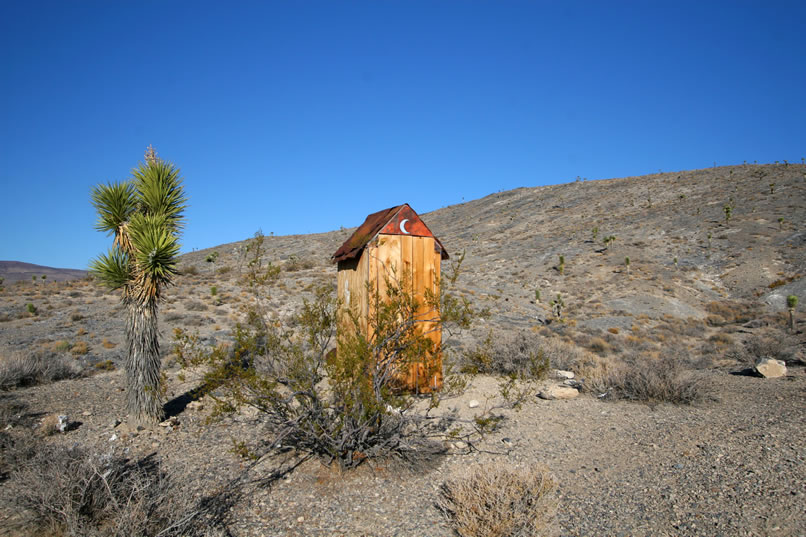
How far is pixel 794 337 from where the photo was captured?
1398 cm

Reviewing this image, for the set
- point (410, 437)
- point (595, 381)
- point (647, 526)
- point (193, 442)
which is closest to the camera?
point (647, 526)

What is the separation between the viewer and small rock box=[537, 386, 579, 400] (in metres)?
8.00

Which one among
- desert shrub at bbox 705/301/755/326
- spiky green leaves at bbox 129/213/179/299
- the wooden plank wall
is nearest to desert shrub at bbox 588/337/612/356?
desert shrub at bbox 705/301/755/326

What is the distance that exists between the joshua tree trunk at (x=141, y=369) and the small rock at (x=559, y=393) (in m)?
6.25

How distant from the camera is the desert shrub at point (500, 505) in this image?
11.9 ft

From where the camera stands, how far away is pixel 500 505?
3719mm

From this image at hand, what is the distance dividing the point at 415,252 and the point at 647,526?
15.9ft

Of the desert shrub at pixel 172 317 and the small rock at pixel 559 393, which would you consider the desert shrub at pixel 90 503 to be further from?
the desert shrub at pixel 172 317

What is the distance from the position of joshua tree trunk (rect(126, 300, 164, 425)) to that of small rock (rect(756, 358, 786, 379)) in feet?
34.3

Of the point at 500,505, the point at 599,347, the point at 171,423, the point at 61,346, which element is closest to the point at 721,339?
the point at 599,347

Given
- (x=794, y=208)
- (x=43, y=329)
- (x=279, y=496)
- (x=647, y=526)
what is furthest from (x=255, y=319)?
(x=794, y=208)

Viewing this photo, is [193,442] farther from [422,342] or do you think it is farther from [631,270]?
[631,270]

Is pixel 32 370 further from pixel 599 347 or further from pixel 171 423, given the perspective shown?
pixel 599 347

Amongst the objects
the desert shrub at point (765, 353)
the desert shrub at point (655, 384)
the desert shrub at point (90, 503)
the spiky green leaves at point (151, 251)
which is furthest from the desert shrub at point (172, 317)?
the desert shrub at point (765, 353)
